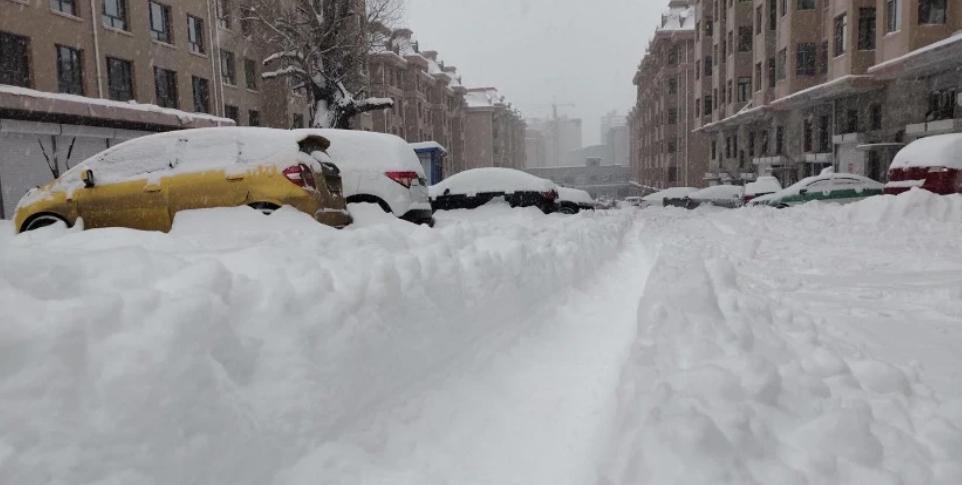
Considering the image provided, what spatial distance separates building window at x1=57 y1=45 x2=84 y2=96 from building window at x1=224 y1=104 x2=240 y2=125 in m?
9.33

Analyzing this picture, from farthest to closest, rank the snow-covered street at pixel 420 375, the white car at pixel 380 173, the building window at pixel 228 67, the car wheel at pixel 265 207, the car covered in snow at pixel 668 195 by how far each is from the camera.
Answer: the building window at pixel 228 67, the car covered in snow at pixel 668 195, the white car at pixel 380 173, the car wheel at pixel 265 207, the snow-covered street at pixel 420 375

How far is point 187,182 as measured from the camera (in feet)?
22.3

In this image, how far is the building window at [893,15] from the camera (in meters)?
22.0

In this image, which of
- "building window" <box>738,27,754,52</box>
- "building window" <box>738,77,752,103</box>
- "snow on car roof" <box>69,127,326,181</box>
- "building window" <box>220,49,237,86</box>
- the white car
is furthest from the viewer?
"building window" <box>738,27,754,52</box>

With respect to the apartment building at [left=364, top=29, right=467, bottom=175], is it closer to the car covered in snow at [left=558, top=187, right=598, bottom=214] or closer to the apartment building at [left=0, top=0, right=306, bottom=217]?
the apartment building at [left=0, top=0, right=306, bottom=217]

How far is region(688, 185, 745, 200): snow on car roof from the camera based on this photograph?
88.5 feet

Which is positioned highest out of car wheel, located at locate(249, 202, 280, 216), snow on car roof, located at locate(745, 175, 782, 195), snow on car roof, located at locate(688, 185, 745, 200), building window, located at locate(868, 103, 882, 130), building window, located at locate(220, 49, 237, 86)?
building window, located at locate(220, 49, 237, 86)

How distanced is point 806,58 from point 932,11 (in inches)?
406

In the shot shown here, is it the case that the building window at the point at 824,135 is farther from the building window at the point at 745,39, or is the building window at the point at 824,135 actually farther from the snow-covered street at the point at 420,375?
the snow-covered street at the point at 420,375

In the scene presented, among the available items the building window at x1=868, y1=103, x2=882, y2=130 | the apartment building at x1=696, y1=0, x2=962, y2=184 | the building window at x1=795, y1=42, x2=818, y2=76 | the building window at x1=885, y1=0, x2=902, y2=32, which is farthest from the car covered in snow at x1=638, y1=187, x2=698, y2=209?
the building window at x1=885, y1=0, x2=902, y2=32

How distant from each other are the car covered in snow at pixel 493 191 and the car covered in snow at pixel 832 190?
875cm

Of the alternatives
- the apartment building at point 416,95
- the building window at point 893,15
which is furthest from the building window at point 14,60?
the building window at point 893,15

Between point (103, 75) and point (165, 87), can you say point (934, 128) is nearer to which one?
point (103, 75)

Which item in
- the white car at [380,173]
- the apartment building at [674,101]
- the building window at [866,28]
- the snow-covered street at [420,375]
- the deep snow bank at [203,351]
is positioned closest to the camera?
the deep snow bank at [203,351]
